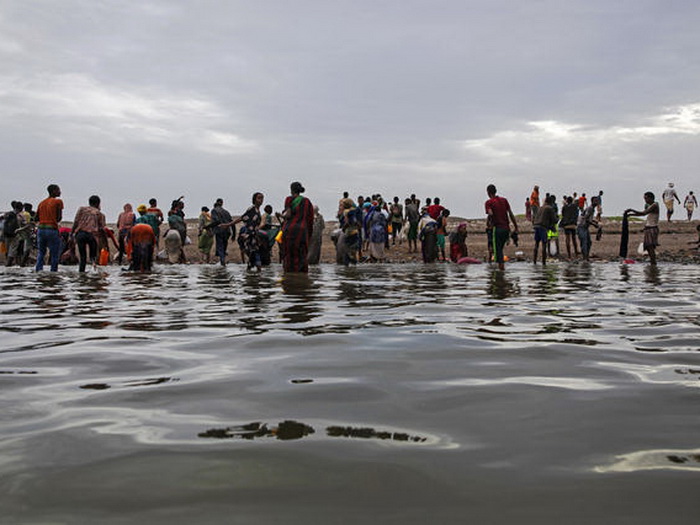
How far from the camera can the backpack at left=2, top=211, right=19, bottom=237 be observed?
1903 centimetres

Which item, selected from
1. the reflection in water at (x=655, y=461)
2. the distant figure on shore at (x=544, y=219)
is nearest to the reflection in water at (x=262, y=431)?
the reflection in water at (x=655, y=461)

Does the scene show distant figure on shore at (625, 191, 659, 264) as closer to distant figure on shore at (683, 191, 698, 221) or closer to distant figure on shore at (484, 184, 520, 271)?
distant figure on shore at (484, 184, 520, 271)

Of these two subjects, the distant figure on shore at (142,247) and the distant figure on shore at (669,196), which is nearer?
the distant figure on shore at (142,247)

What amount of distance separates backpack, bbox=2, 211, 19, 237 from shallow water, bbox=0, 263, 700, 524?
48.9 ft

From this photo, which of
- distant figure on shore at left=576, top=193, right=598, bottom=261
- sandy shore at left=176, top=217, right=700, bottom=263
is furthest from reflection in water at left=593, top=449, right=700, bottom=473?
sandy shore at left=176, top=217, right=700, bottom=263

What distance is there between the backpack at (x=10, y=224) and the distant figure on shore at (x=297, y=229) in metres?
10.1

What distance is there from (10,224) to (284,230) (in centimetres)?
1028

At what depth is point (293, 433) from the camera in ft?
8.28

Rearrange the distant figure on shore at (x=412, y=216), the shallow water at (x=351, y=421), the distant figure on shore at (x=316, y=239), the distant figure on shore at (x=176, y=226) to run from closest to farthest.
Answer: the shallow water at (x=351, y=421)
the distant figure on shore at (x=316, y=239)
the distant figure on shore at (x=176, y=226)
the distant figure on shore at (x=412, y=216)

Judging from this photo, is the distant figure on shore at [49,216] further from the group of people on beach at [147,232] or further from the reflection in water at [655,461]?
the reflection in water at [655,461]

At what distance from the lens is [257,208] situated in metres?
15.1

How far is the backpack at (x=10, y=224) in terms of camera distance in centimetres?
1903

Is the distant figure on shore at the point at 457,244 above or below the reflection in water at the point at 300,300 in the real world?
Result: above

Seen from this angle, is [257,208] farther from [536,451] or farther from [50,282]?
[536,451]
